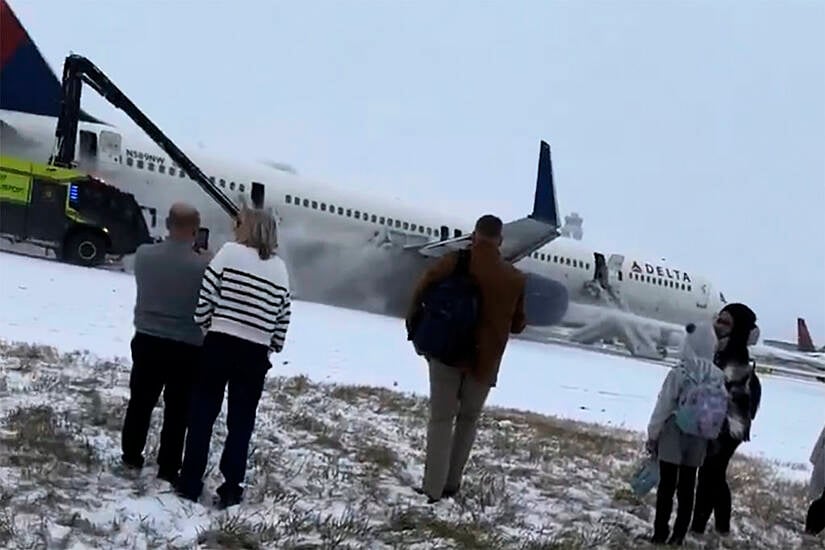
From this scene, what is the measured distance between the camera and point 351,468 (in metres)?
6.09

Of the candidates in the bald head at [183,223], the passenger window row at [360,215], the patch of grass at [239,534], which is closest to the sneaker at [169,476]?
the patch of grass at [239,534]

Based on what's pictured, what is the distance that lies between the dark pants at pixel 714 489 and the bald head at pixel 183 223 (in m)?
3.33

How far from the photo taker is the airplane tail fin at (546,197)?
2789cm

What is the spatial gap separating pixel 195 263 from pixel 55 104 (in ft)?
69.3

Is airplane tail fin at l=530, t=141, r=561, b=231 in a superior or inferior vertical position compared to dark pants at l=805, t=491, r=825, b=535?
superior

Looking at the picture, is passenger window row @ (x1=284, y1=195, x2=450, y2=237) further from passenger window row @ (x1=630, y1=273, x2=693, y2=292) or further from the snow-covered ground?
the snow-covered ground

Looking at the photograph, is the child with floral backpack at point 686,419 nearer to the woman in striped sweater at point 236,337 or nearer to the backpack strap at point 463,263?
the backpack strap at point 463,263

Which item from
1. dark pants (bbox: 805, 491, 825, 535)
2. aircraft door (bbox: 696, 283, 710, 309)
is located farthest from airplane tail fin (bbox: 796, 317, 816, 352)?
dark pants (bbox: 805, 491, 825, 535)

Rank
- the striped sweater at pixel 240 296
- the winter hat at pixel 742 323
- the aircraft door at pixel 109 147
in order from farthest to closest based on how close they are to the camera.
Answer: the aircraft door at pixel 109 147, the winter hat at pixel 742 323, the striped sweater at pixel 240 296

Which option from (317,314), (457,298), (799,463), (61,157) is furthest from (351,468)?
(61,157)

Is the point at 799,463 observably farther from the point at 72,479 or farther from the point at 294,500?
the point at 72,479

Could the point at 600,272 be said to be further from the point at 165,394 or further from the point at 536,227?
the point at 165,394

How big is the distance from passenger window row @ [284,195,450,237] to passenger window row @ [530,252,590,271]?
2563mm

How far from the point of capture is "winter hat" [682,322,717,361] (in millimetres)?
5652
